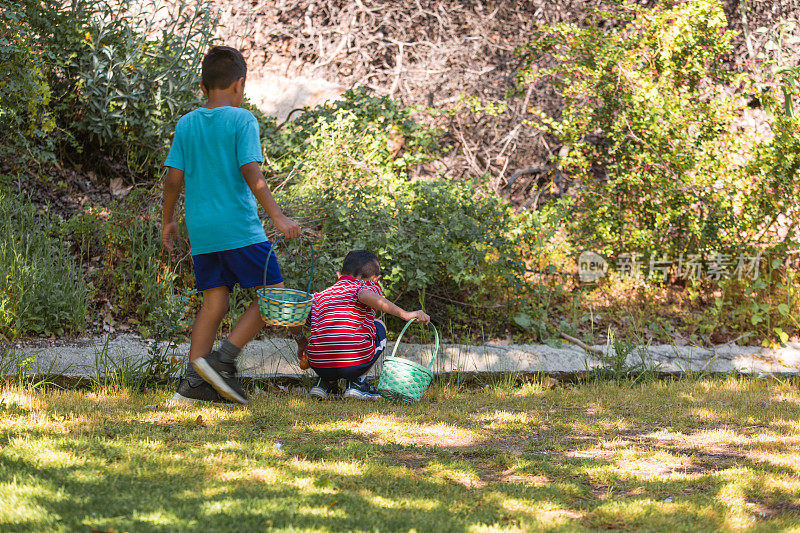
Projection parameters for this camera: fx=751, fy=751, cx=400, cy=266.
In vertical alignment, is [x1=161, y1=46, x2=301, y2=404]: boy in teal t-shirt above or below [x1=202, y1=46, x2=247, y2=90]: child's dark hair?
below

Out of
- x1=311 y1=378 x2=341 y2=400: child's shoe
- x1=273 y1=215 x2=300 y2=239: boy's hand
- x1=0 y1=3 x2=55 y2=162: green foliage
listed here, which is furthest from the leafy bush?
x1=0 y1=3 x2=55 y2=162: green foliage

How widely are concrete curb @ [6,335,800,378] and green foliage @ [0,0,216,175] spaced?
2124mm

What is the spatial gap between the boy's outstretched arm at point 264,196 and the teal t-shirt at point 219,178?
0.05 m

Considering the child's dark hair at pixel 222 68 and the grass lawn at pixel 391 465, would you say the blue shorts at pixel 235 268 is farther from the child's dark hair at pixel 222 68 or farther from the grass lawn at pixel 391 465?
the child's dark hair at pixel 222 68

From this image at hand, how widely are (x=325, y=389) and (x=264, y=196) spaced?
132cm

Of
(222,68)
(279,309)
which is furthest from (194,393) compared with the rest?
(222,68)

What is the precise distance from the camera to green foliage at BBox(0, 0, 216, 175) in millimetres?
6043

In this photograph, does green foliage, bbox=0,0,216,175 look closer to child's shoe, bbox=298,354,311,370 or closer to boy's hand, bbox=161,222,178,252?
boy's hand, bbox=161,222,178,252

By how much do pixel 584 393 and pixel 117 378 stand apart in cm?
287

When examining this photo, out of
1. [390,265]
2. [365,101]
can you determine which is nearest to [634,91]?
[365,101]

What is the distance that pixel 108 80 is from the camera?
237 inches

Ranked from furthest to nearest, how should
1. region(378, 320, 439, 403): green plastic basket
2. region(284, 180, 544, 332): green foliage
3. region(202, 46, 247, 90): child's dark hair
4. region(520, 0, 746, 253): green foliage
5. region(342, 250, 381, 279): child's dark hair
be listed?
1. region(520, 0, 746, 253): green foliage
2. region(284, 180, 544, 332): green foliage
3. region(342, 250, 381, 279): child's dark hair
4. region(378, 320, 439, 403): green plastic basket
5. region(202, 46, 247, 90): child's dark hair

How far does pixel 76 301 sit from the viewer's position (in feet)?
16.0

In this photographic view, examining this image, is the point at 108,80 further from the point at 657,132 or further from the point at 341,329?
the point at 657,132
